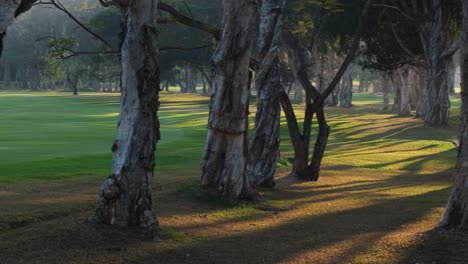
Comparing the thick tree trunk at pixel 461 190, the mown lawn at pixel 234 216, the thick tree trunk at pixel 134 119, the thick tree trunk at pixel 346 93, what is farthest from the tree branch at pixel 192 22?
the thick tree trunk at pixel 346 93

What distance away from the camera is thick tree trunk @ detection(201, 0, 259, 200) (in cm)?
1155

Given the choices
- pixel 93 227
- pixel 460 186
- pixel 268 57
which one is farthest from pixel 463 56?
pixel 93 227

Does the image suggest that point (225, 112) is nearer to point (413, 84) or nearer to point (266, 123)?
point (266, 123)

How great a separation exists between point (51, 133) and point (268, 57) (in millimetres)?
20180

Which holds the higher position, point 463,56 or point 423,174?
point 463,56

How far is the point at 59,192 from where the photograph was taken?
13.0 meters

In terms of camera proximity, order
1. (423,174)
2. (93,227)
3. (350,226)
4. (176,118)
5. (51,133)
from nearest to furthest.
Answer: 1. (93,227)
2. (350,226)
3. (423,174)
4. (51,133)
5. (176,118)

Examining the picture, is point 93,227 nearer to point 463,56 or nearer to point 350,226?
point 350,226

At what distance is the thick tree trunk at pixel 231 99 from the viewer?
37.9 ft

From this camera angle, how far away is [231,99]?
11.6 meters

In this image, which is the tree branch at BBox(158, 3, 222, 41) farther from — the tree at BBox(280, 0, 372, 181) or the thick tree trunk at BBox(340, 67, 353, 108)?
the thick tree trunk at BBox(340, 67, 353, 108)

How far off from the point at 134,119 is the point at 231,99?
3.39 m

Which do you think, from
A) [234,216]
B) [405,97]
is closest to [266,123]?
[234,216]

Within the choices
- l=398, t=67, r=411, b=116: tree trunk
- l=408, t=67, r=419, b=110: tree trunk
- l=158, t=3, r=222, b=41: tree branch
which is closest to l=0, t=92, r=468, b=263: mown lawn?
l=158, t=3, r=222, b=41: tree branch
